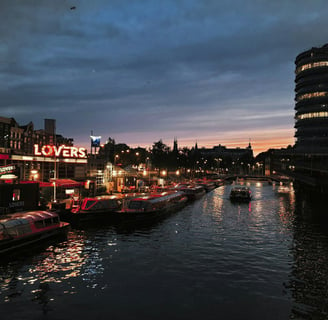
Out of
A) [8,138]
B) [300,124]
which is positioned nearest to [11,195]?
[8,138]

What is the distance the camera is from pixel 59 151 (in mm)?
62094

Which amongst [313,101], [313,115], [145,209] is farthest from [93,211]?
[313,101]

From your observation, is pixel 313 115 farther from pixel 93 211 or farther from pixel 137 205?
pixel 93 211

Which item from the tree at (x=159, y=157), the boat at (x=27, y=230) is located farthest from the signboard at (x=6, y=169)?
the tree at (x=159, y=157)

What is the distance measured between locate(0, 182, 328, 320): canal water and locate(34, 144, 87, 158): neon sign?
26234mm

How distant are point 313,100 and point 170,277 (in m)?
168

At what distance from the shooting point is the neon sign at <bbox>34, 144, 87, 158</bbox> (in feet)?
192

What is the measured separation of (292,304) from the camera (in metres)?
18.7

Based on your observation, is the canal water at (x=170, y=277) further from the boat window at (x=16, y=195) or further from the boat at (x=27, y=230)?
the boat window at (x=16, y=195)

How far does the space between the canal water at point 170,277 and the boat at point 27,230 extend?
4.54ft

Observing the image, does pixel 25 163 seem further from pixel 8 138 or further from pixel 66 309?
pixel 66 309

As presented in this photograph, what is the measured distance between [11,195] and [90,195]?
27.0 m

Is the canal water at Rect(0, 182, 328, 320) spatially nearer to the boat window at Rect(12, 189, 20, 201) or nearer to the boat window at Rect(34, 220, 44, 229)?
the boat window at Rect(34, 220, 44, 229)

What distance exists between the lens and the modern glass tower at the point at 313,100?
159250 millimetres
